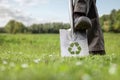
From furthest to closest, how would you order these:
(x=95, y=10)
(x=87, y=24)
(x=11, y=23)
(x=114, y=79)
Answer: (x=11, y=23) → (x=95, y=10) → (x=87, y=24) → (x=114, y=79)

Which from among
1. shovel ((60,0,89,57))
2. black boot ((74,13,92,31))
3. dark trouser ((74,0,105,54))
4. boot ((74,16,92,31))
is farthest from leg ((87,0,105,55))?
boot ((74,16,92,31))

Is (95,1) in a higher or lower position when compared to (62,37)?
higher

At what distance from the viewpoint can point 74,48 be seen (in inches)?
290

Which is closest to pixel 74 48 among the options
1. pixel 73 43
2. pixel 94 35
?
pixel 73 43

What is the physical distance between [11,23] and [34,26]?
13773 millimetres

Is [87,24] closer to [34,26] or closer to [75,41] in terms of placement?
[75,41]

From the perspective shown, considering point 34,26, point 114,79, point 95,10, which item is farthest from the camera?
point 34,26

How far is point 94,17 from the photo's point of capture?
793 cm

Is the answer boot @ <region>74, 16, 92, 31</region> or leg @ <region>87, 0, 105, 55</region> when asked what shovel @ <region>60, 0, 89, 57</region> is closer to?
boot @ <region>74, 16, 92, 31</region>

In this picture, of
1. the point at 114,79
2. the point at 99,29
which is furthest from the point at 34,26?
the point at 114,79

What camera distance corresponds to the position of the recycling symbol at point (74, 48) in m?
7.37

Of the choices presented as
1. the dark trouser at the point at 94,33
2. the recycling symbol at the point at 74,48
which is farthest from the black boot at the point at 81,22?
the dark trouser at the point at 94,33

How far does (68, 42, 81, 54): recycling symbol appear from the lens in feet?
24.2

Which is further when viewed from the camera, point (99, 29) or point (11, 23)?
point (11, 23)
